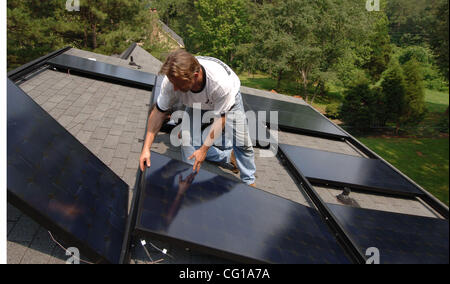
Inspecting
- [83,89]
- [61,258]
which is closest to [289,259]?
[61,258]


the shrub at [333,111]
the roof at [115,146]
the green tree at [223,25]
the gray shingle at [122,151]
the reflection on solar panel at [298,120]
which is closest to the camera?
the roof at [115,146]

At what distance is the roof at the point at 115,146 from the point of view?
201cm

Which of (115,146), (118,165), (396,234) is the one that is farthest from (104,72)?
(396,234)

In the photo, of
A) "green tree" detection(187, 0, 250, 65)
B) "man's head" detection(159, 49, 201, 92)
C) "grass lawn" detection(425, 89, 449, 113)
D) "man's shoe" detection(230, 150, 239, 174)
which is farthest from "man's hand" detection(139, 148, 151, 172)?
"green tree" detection(187, 0, 250, 65)

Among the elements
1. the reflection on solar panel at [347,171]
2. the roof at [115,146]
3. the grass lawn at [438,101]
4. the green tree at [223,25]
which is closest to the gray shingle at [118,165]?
the roof at [115,146]

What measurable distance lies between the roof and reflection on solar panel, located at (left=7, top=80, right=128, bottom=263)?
0.40m

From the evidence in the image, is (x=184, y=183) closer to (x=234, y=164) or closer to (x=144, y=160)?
(x=144, y=160)

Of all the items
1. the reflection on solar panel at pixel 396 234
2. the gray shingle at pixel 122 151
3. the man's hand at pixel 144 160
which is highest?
the man's hand at pixel 144 160

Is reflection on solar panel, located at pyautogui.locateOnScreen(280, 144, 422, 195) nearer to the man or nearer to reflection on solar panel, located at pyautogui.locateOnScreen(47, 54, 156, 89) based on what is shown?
the man

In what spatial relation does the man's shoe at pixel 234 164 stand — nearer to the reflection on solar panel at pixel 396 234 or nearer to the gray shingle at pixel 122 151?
the reflection on solar panel at pixel 396 234

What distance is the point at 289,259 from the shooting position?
1.87m

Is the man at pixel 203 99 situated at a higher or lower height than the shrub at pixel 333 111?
higher

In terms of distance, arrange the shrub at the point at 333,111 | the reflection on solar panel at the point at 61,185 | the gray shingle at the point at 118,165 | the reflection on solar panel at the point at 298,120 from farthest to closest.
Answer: the shrub at the point at 333,111 → the reflection on solar panel at the point at 298,120 → the gray shingle at the point at 118,165 → the reflection on solar panel at the point at 61,185
